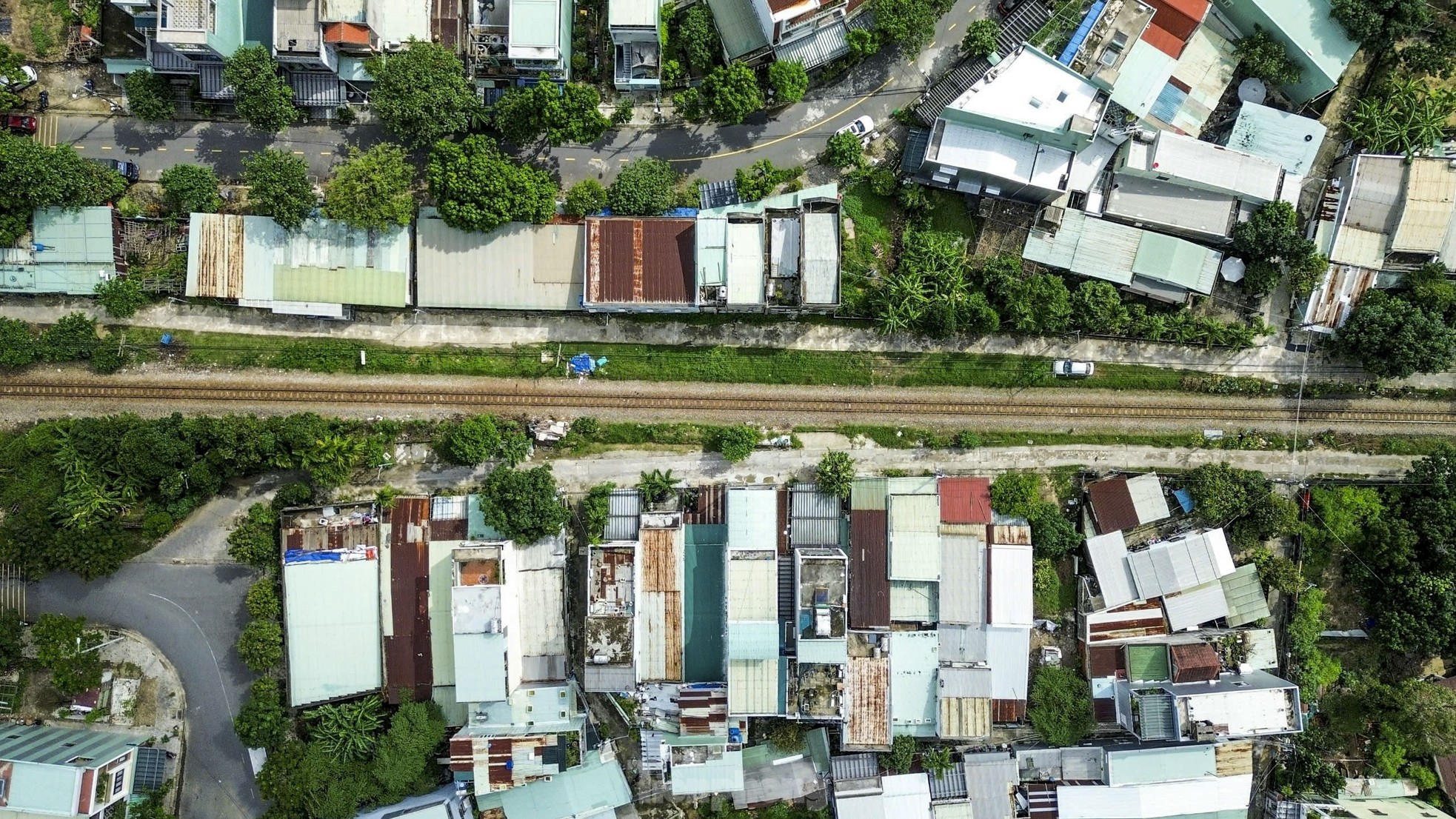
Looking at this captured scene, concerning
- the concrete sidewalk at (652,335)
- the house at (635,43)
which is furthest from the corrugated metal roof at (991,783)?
the house at (635,43)

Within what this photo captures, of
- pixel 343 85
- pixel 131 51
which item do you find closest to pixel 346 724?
pixel 343 85

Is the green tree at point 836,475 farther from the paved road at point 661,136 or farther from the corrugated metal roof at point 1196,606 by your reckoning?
the corrugated metal roof at point 1196,606

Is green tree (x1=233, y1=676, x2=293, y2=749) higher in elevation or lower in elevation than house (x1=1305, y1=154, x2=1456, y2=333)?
lower

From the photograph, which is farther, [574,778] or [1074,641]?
[1074,641]

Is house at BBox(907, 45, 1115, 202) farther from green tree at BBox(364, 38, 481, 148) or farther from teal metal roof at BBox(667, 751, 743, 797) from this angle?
teal metal roof at BBox(667, 751, 743, 797)

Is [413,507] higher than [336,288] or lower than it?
lower

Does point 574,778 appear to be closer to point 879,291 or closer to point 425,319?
point 425,319

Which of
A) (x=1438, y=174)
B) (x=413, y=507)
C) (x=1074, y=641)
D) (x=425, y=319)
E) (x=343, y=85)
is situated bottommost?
(x=1074, y=641)

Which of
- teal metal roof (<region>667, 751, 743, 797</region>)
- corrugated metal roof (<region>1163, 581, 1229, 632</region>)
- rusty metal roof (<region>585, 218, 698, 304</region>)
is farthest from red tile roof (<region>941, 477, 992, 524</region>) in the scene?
rusty metal roof (<region>585, 218, 698, 304</region>)
